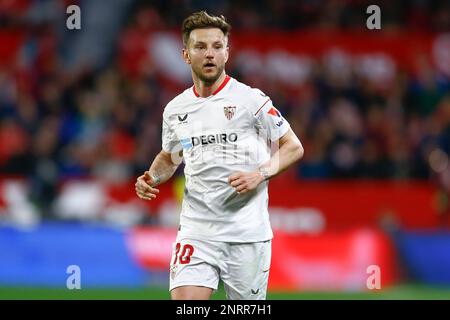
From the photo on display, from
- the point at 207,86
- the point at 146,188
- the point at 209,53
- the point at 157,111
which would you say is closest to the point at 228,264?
the point at 146,188

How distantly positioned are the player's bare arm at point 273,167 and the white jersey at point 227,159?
0.10 meters

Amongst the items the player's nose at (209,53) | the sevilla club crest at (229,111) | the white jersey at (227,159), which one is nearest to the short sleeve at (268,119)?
the white jersey at (227,159)

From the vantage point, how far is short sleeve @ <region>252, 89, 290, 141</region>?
23.8 ft

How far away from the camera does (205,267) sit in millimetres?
7109

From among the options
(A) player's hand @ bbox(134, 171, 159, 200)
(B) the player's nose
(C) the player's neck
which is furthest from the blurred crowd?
(B) the player's nose

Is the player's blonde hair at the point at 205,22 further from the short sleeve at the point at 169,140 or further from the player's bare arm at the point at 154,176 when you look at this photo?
the player's bare arm at the point at 154,176

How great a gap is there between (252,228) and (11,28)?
13.8 metres

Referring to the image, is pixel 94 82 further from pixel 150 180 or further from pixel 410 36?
pixel 150 180

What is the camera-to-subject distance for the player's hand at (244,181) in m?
6.87

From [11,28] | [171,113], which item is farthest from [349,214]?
[171,113]

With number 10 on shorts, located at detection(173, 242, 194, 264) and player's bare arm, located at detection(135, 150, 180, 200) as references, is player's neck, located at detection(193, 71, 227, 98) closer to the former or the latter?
player's bare arm, located at detection(135, 150, 180, 200)

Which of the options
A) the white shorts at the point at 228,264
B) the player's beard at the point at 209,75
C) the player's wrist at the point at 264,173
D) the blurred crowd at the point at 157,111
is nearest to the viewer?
the player's wrist at the point at 264,173

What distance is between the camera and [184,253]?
23.5ft
